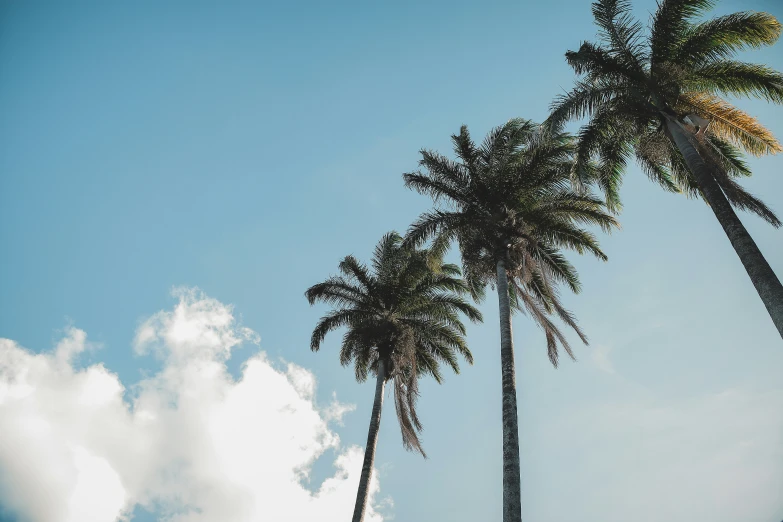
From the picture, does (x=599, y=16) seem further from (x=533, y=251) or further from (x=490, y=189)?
(x=533, y=251)

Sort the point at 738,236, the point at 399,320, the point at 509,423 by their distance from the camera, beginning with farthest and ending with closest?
the point at 399,320 < the point at 509,423 < the point at 738,236

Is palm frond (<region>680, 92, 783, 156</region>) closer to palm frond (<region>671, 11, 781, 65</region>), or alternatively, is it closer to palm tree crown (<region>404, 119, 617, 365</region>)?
palm frond (<region>671, 11, 781, 65</region>)

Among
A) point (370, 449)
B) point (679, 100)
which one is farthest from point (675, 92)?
point (370, 449)

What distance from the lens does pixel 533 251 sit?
20.2 m

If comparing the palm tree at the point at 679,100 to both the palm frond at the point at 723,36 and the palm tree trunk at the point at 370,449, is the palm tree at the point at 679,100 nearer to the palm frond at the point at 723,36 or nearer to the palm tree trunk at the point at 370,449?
the palm frond at the point at 723,36

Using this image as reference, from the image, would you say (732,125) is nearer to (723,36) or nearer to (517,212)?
(723,36)

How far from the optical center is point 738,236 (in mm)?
12047

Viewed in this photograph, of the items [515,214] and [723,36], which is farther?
[515,214]

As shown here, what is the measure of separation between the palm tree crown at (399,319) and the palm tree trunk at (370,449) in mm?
531

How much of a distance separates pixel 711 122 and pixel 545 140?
510 cm

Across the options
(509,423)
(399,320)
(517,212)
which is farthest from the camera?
(399,320)

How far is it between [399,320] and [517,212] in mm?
8085

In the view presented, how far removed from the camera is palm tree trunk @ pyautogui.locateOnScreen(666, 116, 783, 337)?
10883 millimetres

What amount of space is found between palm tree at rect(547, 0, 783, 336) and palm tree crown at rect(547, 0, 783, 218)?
29 mm
